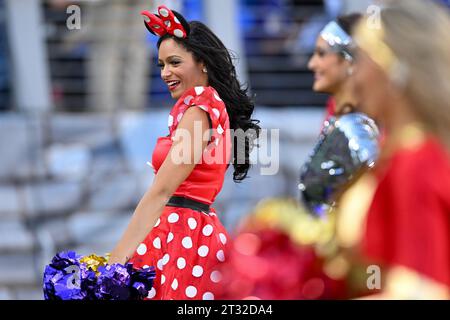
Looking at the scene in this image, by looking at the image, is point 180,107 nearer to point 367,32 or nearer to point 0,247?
point 367,32

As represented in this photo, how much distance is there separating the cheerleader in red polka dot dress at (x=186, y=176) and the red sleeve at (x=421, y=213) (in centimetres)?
162

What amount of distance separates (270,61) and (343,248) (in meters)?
7.50

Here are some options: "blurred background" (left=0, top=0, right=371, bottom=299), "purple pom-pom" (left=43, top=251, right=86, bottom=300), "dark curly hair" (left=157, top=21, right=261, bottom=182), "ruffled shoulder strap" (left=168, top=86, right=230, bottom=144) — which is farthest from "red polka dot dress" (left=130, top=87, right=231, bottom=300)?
"blurred background" (left=0, top=0, right=371, bottom=299)

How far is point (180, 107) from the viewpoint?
371cm

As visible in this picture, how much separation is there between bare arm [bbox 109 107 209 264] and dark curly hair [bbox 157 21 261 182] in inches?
13.2

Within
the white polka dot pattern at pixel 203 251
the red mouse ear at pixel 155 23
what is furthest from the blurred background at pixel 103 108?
the white polka dot pattern at pixel 203 251

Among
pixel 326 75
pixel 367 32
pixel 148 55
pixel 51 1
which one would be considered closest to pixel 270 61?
pixel 148 55

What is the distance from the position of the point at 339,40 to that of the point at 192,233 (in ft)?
4.44

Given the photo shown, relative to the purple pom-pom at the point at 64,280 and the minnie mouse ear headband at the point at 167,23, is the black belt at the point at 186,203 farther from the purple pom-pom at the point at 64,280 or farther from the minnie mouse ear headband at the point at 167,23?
the minnie mouse ear headband at the point at 167,23

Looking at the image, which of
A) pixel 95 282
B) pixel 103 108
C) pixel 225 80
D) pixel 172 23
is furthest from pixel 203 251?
pixel 103 108

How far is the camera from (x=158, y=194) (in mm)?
3539

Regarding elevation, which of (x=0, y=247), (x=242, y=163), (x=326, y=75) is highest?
(x=326, y=75)

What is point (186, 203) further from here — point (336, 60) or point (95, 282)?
point (336, 60)

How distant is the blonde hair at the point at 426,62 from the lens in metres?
1.96
